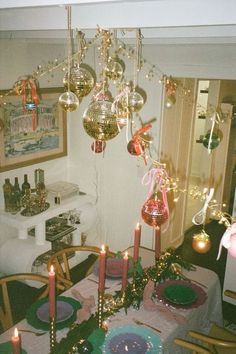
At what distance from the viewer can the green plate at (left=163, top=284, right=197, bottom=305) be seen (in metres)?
2.27

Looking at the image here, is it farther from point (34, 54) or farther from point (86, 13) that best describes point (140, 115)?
point (86, 13)

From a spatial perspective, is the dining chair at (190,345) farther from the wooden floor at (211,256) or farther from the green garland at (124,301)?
the wooden floor at (211,256)

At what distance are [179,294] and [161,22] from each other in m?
1.71

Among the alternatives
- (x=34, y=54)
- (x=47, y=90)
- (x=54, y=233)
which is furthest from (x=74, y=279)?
(x=34, y=54)

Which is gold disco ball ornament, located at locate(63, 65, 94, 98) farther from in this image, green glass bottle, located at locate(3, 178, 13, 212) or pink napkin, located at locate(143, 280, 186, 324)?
green glass bottle, located at locate(3, 178, 13, 212)

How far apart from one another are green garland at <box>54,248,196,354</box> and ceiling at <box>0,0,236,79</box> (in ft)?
4.47

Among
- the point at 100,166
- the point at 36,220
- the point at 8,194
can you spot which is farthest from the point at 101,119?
the point at 100,166

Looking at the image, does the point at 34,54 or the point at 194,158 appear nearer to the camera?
the point at 34,54

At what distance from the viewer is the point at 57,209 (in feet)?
12.5

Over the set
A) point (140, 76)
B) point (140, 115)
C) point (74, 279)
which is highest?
point (140, 76)

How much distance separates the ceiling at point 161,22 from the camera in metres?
1.17

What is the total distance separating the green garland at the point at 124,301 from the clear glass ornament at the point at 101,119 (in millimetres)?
845

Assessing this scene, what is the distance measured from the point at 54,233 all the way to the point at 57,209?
0.96 feet

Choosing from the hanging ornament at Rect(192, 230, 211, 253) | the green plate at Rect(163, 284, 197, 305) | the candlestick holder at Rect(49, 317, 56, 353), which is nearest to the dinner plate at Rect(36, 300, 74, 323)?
the candlestick holder at Rect(49, 317, 56, 353)
